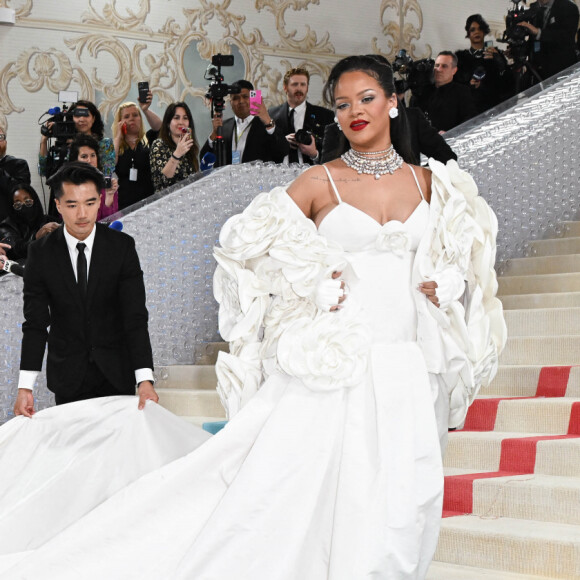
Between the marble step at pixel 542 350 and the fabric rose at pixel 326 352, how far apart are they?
8.38 ft

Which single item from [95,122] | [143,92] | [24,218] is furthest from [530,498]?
[143,92]

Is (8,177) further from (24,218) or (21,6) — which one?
(21,6)

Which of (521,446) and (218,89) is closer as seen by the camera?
(521,446)

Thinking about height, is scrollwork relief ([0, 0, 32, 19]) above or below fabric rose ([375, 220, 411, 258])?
above

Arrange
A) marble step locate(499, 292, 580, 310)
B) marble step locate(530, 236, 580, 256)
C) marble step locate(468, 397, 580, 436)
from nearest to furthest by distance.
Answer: marble step locate(468, 397, 580, 436) → marble step locate(499, 292, 580, 310) → marble step locate(530, 236, 580, 256)

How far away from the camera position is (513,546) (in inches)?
136

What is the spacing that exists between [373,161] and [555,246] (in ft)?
13.1

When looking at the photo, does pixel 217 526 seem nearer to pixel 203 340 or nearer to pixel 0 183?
pixel 203 340

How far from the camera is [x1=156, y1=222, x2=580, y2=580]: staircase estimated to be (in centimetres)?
347

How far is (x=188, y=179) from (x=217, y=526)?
4147mm

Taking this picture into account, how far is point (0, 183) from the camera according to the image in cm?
731

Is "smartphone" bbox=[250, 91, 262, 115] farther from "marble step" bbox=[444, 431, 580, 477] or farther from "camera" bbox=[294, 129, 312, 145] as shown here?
"marble step" bbox=[444, 431, 580, 477]

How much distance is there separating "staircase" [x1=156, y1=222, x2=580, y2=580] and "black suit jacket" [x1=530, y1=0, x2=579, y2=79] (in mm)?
2463

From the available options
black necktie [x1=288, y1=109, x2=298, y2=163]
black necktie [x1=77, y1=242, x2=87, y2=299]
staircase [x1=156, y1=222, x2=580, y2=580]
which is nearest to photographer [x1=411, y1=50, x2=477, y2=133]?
black necktie [x1=288, y1=109, x2=298, y2=163]
